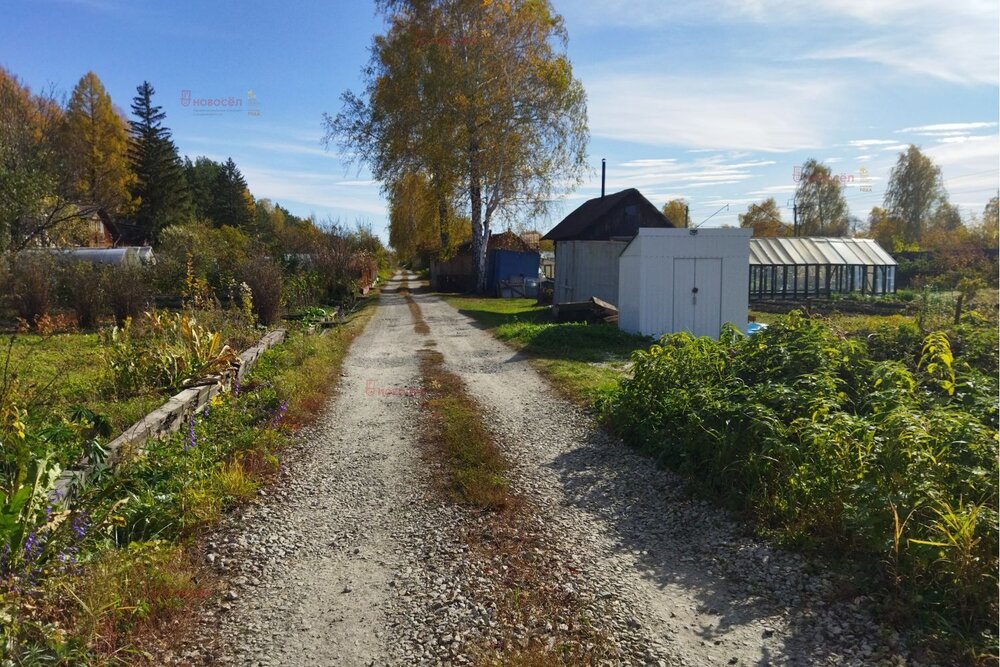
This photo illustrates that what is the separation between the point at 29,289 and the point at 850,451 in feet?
55.3

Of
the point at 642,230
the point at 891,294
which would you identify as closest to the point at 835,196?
the point at 891,294

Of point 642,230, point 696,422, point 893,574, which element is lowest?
point 893,574

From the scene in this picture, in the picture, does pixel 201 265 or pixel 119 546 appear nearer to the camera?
pixel 119 546

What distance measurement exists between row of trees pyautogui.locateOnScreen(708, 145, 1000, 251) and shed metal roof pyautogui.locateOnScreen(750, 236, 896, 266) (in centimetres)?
3041

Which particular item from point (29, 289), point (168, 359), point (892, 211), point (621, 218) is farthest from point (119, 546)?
point (892, 211)

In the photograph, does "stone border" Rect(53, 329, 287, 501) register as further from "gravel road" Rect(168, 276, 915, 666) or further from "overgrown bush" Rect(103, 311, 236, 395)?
"gravel road" Rect(168, 276, 915, 666)

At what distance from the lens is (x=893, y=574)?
3.63 metres

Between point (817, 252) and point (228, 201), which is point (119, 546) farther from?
point (228, 201)

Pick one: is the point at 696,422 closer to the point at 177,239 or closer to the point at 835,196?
the point at 177,239

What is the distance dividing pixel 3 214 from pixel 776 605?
1771 centimetres

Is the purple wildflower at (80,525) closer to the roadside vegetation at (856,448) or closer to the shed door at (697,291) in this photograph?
the roadside vegetation at (856,448)

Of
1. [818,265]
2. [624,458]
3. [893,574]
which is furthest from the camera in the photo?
[818,265]

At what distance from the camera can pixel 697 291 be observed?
15211 mm

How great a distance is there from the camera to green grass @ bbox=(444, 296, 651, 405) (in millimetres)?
9922
